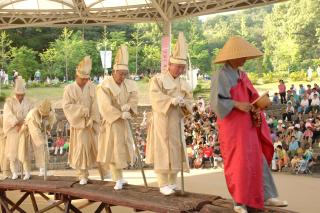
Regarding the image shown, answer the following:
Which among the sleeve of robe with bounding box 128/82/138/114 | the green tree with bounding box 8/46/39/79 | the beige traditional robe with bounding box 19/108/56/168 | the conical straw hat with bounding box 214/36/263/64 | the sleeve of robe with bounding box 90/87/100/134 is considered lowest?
the beige traditional robe with bounding box 19/108/56/168

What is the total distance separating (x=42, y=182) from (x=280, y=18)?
40536mm

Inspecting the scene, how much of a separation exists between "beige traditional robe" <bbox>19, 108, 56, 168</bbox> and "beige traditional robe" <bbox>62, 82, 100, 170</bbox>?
1320 mm

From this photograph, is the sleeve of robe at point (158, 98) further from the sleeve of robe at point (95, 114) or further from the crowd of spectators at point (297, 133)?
the crowd of spectators at point (297, 133)

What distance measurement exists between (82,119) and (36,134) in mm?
1623

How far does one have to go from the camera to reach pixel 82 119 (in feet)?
25.5

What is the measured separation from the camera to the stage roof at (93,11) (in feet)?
65.0

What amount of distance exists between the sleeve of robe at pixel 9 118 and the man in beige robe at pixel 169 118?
13.1 feet

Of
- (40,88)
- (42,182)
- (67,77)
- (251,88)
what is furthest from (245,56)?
(67,77)

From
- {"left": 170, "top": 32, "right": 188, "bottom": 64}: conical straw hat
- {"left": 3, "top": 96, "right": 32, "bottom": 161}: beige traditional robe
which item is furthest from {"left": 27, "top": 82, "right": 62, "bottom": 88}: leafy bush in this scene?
{"left": 170, "top": 32, "right": 188, "bottom": 64}: conical straw hat

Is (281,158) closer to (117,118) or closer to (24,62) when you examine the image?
(117,118)

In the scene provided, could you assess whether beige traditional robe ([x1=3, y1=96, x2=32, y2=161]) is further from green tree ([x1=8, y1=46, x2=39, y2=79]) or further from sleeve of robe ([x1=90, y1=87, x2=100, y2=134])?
green tree ([x1=8, y1=46, x2=39, y2=79])

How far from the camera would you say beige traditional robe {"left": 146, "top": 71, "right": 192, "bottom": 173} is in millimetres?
6164

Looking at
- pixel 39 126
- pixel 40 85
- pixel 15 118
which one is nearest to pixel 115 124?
pixel 39 126

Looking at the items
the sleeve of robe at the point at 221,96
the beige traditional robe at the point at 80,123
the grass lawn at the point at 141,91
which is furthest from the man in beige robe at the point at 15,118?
the grass lawn at the point at 141,91
